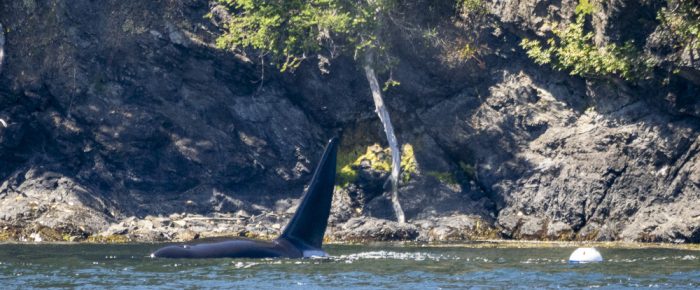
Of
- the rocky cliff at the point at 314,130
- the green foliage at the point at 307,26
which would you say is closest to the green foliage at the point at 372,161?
the rocky cliff at the point at 314,130

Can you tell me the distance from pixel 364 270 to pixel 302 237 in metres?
4.06

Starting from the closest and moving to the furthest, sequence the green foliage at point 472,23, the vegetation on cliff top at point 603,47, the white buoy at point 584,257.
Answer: the white buoy at point 584,257, the vegetation on cliff top at point 603,47, the green foliage at point 472,23

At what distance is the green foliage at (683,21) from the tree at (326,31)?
950 cm

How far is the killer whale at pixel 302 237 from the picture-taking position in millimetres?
30453

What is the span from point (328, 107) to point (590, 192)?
10235mm

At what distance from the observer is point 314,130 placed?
45.0 metres

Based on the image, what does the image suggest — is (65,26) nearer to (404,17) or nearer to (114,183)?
(114,183)

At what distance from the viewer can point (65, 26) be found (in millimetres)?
44906

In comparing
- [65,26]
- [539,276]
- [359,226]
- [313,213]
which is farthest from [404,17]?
[539,276]

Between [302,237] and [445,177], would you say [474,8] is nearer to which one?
[445,177]

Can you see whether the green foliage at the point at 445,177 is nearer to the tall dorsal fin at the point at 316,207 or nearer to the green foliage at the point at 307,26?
the green foliage at the point at 307,26

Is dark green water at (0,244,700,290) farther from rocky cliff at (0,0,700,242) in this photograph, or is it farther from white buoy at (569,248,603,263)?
rocky cliff at (0,0,700,242)

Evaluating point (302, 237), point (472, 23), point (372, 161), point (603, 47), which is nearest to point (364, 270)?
point (302, 237)

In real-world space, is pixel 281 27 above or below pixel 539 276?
above
